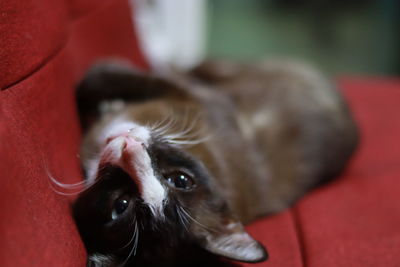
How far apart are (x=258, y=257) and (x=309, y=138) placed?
2.46 feet

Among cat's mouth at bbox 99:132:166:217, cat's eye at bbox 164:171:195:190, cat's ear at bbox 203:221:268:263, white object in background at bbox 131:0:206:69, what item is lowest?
white object in background at bbox 131:0:206:69

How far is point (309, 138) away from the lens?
1622 mm

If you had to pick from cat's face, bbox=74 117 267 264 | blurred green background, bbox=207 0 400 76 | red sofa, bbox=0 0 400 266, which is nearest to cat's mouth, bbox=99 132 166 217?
cat's face, bbox=74 117 267 264

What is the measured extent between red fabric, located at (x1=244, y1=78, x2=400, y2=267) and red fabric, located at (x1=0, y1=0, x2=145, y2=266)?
468mm

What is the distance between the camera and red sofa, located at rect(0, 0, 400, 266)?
2.42 ft

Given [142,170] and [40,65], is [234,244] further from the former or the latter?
[40,65]

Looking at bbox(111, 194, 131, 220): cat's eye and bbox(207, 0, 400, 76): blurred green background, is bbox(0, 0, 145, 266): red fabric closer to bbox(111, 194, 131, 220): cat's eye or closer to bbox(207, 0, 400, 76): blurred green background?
bbox(111, 194, 131, 220): cat's eye

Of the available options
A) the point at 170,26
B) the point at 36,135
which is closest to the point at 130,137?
the point at 36,135

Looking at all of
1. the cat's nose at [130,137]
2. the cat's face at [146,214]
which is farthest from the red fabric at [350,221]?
the cat's nose at [130,137]

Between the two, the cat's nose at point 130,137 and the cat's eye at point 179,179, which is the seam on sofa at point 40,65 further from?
the cat's eye at point 179,179

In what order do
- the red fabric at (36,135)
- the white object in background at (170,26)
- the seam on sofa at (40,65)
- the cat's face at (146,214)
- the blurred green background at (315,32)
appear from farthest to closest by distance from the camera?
the blurred green background at (315,32), the white object in background at (170,26), the cat's face at (146,214), the seam on sofa at (40,65), the red fabric at (36,135)

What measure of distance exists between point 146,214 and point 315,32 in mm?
3340

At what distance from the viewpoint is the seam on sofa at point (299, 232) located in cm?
106

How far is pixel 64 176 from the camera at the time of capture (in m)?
1.00
